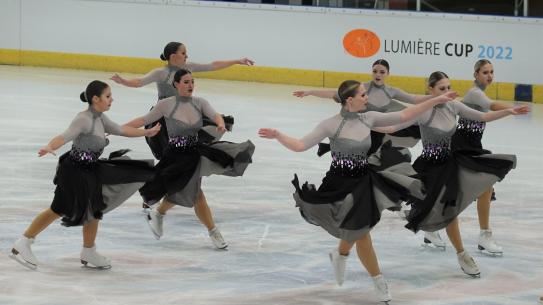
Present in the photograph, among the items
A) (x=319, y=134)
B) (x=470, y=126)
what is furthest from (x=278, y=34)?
(x=319, y=134)

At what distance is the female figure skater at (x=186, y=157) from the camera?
826 centimetres

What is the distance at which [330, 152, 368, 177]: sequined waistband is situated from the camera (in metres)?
6.96

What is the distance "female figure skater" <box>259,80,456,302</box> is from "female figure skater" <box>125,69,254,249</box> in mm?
1396

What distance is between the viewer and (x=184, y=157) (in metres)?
8.27

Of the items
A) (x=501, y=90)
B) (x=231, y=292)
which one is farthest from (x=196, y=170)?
(x=501, y=90)

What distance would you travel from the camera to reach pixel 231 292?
7.11 m

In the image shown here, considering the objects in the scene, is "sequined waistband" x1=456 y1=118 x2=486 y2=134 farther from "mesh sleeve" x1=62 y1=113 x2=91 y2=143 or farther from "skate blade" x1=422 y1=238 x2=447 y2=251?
"mesh sleeve" x1=62 y1=113 x2=91 y2=143

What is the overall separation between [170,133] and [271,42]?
447 inches

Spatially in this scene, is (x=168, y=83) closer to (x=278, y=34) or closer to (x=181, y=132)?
(x=181, y=132)

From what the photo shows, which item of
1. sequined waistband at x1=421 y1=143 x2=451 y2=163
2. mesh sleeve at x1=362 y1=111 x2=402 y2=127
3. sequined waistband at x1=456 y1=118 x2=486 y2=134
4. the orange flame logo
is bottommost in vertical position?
the orange flame logo

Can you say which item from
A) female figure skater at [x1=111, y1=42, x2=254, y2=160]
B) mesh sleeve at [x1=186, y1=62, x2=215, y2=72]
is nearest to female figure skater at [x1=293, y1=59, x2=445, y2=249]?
female figure skater at [x1=111, y1=42, x2=254, y2=160]

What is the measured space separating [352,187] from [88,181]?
1758 millimetres

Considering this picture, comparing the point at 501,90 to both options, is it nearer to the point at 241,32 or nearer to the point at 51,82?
the point at 241,32

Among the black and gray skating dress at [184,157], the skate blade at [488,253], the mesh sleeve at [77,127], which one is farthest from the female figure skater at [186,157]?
the skate blade at [488,253]
